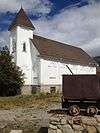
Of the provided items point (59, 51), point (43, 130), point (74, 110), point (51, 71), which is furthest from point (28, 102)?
point (59, 51)

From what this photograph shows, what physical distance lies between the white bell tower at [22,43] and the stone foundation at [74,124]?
3730cm

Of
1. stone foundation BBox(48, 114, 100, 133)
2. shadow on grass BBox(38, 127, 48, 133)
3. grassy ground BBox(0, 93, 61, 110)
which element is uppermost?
grassy ground BBox(0, 93, 61, 110)

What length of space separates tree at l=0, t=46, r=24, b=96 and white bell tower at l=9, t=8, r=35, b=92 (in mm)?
4273

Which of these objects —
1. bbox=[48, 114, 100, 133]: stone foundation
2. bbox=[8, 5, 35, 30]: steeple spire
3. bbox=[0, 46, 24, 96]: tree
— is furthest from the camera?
bbox=[8, 5, 35, 30]: steeple spire

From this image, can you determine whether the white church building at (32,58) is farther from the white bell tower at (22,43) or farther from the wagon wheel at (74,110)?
the wagon wheel at (74,110)

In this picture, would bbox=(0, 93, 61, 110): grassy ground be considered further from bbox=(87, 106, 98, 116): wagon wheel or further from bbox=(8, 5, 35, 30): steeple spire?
bbox=(8, 5, 35, 30): steeple spire

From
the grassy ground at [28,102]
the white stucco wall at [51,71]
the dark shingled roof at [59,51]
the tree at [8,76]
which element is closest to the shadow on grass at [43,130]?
the grassy ground at [28,102]

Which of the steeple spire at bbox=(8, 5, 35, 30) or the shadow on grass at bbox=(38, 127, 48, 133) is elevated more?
the steeple spire at bbox=(8, 5, 35, 30)

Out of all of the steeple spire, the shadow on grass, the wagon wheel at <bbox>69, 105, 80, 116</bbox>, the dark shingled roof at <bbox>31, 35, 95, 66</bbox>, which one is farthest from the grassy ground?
the steeple spire

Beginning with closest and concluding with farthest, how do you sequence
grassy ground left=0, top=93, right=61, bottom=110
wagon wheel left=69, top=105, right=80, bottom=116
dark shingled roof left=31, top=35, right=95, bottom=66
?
wagon wheel left=69, top=105, right=80, bottom=116 < grassy ground left=0, top=93, right=61, bottom=110 < dark shingled roof left=31, top=35, right=95, bottom=66

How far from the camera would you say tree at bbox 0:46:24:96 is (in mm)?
42516

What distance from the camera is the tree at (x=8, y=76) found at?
42.5 m

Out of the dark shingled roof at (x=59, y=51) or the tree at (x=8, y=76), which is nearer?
the tree at (x=8, y=76)

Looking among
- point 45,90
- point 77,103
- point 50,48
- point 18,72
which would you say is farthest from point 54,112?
point 50,48
